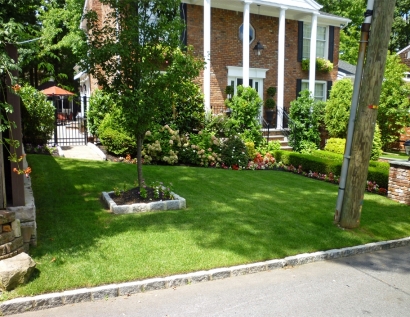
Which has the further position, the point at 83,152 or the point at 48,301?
the point at 83,152

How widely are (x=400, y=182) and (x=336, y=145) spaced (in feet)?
20.0

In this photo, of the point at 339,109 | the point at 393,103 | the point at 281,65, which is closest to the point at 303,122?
the point at 339,109

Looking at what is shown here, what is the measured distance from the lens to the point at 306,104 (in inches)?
623

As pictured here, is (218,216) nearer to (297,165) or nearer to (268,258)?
(268,258)

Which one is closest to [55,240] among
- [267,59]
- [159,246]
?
[159,246]

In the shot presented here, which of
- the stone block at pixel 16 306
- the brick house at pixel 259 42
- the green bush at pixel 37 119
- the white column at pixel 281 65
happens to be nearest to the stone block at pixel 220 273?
the stone block at pixel 16 306

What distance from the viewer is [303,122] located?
626 inches

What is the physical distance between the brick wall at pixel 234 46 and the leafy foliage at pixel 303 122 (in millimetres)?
2549

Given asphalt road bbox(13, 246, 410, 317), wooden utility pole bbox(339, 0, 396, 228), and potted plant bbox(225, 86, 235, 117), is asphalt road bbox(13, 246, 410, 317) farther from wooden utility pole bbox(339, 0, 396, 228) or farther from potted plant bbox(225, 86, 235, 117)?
potted plant bbox(225, 86, 235, 117)

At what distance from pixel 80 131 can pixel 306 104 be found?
34.1 feet

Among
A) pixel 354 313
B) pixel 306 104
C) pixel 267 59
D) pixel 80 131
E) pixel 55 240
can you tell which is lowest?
pixel 354 313

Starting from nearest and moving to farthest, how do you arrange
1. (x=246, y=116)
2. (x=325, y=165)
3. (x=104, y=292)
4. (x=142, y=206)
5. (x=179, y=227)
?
(x=104, y=292)
(x=179, y=227)
(x=142, y=206)
(x=325, y=165)
(x=246, y=116)

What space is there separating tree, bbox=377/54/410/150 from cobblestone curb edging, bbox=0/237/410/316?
15.1 meters

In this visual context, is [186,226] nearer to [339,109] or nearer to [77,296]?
[77,296]
